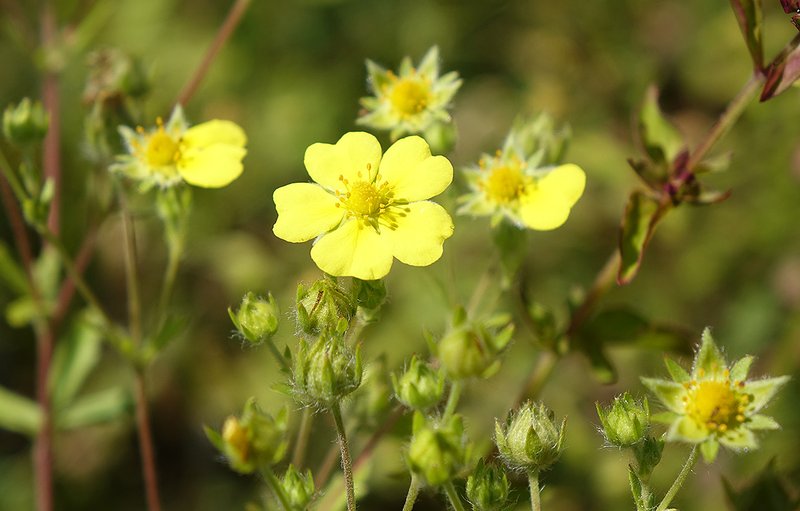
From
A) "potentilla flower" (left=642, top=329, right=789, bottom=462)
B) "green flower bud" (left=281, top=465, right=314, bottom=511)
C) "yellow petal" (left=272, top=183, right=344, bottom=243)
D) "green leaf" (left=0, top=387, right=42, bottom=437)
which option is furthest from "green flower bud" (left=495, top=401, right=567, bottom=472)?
"green leaf" (left=0, top=387, right=42, bottom=437)

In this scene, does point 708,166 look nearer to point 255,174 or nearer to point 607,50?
point 607,50

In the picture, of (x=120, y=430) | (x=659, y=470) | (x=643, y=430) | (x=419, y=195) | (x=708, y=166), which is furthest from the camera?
(x=120, y=430)

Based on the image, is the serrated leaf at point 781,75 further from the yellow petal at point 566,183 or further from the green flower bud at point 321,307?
the green flower bud at point 321,307

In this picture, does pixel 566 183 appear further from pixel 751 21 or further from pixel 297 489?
pixel 297 489

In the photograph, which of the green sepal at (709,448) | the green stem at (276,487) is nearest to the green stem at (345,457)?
the green stem at (276,487)

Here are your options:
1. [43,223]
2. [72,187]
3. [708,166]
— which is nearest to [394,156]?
[708,166]

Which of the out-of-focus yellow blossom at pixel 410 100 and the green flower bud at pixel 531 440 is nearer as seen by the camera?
the green flower bud at pixel 531 440
